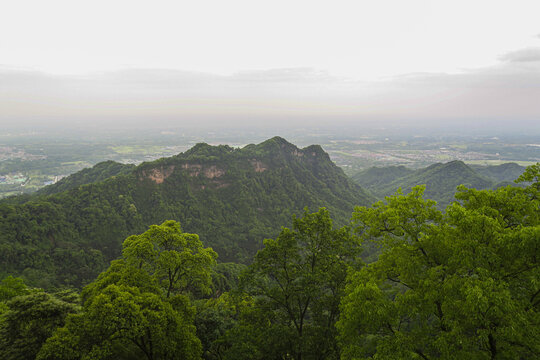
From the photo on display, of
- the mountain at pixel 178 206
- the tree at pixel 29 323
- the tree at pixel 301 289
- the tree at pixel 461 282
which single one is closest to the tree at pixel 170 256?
the tree at pixel 29 323

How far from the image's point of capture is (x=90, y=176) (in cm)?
11669

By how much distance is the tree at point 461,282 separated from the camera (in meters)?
8.74

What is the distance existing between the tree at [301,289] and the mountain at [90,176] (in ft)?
368

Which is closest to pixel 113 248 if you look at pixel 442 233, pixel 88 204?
pixel 88 204

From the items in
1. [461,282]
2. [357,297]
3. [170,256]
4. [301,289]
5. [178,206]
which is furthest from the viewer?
[178,206]

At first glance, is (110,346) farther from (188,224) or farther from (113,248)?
(188,224)

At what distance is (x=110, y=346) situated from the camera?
12344mm

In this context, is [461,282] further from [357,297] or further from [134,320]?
[134,320]

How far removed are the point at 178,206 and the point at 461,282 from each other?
96.2 m

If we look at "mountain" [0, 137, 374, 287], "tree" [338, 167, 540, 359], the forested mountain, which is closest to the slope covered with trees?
"tree" [338, 167, 540, 359]

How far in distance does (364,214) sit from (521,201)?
704cm

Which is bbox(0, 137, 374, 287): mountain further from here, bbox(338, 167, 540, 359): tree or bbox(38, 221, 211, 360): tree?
bbox(338, 167, 540, 359): tree

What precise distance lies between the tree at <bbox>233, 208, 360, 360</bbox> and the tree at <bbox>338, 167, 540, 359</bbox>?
133 inches

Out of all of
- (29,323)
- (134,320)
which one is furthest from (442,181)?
(29,323)
